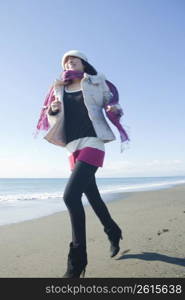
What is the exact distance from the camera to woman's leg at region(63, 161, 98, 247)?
2482mm

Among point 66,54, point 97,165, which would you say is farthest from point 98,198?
point 66,54

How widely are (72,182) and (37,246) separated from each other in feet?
5.06

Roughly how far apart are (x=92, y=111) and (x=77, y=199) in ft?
2.76

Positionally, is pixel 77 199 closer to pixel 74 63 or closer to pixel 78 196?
pixel 78 196

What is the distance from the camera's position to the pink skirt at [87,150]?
272cm

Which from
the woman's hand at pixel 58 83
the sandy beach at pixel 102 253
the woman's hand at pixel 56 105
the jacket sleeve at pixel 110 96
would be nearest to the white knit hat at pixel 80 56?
the jacket sleeve at pixel 110 96

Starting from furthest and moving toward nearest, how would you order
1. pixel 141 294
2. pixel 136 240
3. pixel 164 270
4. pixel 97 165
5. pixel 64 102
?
pixel 136 240
pixel 64 102
pixel 97 165
pixel 164 270
pixel 141 294

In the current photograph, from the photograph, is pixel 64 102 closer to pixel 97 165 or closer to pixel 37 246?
pixel 97 165

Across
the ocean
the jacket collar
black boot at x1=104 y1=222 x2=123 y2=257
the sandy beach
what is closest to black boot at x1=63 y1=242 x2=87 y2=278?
the sandy beach

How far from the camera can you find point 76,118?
292 cm

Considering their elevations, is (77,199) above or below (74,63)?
below

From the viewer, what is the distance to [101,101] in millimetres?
3031

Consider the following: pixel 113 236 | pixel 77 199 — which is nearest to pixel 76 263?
pixel 77 199

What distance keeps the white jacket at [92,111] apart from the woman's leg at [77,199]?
37 centimetres
